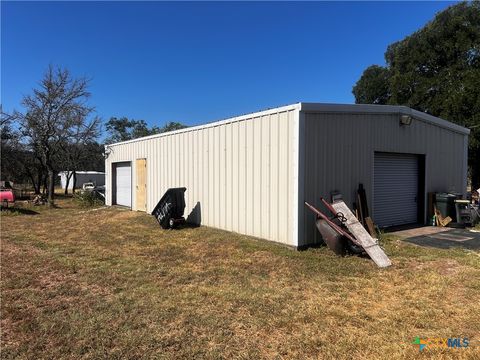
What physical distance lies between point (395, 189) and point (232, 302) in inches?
276

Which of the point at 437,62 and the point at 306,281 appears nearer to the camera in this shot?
the point at 306,281

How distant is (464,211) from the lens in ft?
32.1

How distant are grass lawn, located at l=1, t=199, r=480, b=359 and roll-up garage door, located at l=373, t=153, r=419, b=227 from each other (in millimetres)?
1781

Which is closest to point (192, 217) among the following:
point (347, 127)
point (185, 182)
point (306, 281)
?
point (185, 182)

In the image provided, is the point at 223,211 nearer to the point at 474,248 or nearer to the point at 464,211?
the point at 474,248

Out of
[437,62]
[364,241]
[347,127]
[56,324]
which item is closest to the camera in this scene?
[56,324]

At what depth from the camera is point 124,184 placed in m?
16.1

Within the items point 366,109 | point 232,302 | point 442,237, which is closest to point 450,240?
point 442,237

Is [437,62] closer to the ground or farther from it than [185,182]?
farther from it

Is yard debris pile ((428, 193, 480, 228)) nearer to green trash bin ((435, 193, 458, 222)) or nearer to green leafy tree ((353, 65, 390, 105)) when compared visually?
green trash bin ((435, 193, 458, 222))

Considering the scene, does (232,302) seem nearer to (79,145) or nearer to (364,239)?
(364,239)

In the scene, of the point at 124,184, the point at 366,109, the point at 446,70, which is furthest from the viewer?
the point at 446,70

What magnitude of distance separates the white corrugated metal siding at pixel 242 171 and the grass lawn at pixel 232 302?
784 millimetres

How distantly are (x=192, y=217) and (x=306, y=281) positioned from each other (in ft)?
19.7
